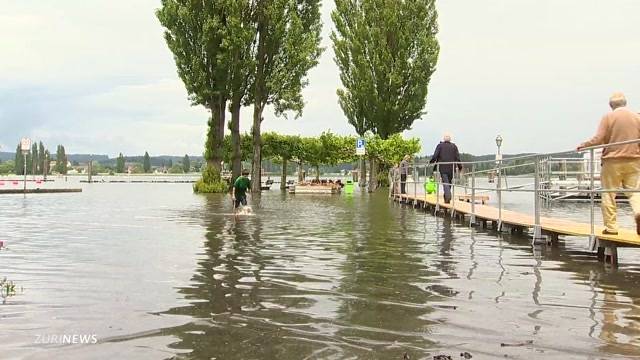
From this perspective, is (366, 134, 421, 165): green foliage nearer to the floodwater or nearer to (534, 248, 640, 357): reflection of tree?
the floodwater

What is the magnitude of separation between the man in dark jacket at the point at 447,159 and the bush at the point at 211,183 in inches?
850

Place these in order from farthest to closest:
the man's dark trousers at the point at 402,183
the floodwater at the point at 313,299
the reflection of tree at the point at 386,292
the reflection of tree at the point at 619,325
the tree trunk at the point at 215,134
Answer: the tree trunk at the point at 215,134
the man's dark trousers at the point at 402,183
the reflection of tree at the point at 386,292
the floodwater at the point at 313,299
the reflection of tree at the point at 619,325

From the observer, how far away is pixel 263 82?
3725cm

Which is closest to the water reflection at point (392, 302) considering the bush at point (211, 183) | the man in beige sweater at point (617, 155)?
the man in beige sweater at point (617, 155)

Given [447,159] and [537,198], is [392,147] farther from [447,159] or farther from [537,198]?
[537,198]

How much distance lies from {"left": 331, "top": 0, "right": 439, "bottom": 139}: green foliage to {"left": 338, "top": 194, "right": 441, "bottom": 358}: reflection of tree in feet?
103

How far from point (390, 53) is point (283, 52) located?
360 inches

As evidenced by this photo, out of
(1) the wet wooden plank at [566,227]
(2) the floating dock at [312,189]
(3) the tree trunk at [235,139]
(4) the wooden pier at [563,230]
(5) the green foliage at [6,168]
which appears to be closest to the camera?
(1) the wet wooden plank at [566,227]

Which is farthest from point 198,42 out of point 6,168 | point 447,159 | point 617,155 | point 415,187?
point 6,168

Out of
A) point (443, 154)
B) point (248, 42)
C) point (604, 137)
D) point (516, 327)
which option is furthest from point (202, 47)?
point (516, 327)

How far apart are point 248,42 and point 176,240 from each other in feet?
81.8

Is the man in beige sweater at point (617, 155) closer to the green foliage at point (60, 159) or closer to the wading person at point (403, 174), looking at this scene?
the wading person at point (403, 174)

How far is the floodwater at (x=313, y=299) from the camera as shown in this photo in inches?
172

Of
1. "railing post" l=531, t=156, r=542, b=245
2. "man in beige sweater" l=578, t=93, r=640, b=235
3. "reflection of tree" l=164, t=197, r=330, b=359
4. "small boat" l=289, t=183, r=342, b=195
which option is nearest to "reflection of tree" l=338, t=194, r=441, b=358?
"reflection of tree" l=164, t=197, r=330, b=359
